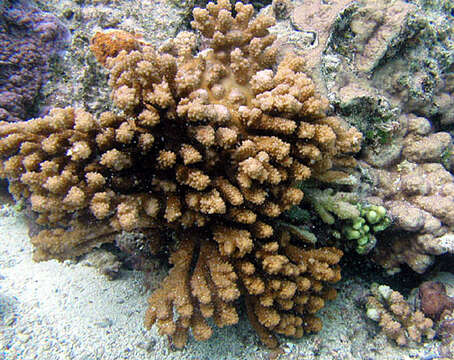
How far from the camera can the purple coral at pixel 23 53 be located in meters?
3.49

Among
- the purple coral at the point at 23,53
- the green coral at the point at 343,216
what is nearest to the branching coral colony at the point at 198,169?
the green coral at the point at 343,216

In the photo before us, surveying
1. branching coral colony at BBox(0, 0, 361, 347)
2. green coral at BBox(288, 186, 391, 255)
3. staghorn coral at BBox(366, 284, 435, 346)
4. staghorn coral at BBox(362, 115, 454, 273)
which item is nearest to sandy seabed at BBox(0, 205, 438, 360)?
staghorn coral at BBox(366, 284, 435, 346)

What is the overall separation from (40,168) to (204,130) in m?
1.40

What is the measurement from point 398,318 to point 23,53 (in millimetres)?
5625

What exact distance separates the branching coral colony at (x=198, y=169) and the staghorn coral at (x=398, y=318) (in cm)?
103

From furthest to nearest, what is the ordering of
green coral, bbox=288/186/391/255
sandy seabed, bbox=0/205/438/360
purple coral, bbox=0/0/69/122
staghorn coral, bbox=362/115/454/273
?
purple coral, bbox=0/0/69/122
staghorn coral, bbox=362/115/454/273
green coral, bbox=288/186/391/255
sandy seabed, bbox=0/205/438/360

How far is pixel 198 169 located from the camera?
2412 millimetres

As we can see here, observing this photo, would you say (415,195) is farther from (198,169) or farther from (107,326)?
(107,326)

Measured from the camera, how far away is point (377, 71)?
11.6ft

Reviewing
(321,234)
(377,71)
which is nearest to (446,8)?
(377,71)

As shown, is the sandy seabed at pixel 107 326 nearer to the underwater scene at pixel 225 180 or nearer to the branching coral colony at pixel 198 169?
the underwater scene at pixel 225 180

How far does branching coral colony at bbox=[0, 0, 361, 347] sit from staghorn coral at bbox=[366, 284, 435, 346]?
103cm

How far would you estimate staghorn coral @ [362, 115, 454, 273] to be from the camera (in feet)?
10.8

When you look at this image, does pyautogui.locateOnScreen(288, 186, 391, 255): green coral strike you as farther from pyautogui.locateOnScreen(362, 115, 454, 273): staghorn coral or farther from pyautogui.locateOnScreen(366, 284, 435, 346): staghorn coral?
pyautogui.locateOnScreen(366, 284, 435, 346): staghorn coral
